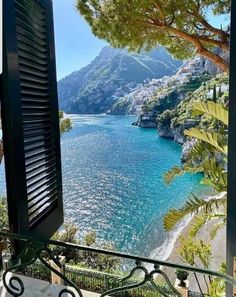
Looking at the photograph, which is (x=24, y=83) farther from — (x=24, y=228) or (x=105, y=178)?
(x=105, y=178)

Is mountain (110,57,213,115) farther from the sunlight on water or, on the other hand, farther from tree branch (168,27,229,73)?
tree branch (168,27,229,73)

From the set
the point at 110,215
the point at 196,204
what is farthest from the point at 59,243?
the point at 110,215

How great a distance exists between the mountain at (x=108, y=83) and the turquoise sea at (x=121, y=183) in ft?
4.10

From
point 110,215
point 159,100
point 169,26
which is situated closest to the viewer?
point 169,26

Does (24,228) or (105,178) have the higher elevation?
(24,228)

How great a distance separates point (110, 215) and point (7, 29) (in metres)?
18.1

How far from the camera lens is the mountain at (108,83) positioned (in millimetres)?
25295

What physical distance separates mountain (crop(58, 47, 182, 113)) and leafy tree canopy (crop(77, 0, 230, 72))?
62.6 ft

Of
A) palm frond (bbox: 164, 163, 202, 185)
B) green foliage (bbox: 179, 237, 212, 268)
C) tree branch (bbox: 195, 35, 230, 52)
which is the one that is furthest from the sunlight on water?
palm frond (bbox: 164, 163, 202, 185)

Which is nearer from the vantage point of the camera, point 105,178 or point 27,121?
point 27,121

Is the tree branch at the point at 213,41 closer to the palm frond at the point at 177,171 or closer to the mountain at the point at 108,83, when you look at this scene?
the palm frond at the point at 177,171

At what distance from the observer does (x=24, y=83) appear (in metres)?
1.50

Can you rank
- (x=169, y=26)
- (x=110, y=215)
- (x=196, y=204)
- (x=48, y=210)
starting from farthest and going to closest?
(x=110, y=215) → (x=169, y=26) → (x=196, y=204) → (x=48, y=210)

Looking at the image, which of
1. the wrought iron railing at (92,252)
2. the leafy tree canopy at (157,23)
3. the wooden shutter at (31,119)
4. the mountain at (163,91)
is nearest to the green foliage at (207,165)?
the wooden shutter at (31,119)
